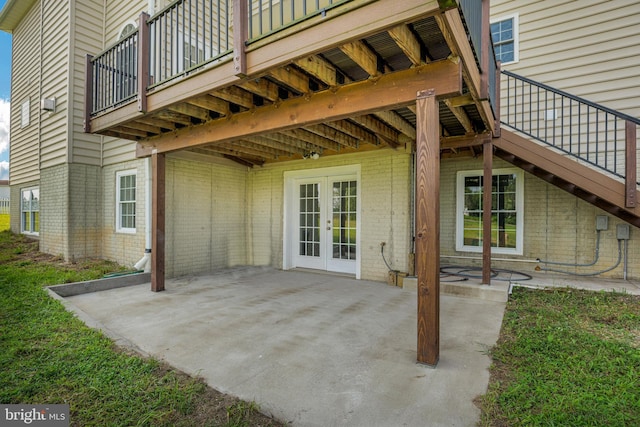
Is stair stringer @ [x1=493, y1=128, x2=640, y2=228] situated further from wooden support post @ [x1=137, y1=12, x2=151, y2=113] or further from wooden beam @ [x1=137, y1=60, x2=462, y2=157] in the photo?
wooden support post @ [x1=137, y1=12, x2=151, y2=113]

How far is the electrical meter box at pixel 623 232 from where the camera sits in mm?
4664

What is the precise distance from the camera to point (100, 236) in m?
7.11

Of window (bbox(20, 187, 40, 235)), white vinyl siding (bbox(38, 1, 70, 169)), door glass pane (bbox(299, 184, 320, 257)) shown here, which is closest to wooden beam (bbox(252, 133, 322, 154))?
door glass pane (bbox(299, 184, 320, 257))

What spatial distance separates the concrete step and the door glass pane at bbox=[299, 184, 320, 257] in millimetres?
2927

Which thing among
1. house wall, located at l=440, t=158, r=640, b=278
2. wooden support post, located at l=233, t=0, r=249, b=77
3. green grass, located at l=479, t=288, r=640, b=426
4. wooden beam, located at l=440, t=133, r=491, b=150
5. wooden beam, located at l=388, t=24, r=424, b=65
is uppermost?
wooden support post, located at l=233, t=0, r=249, b=77

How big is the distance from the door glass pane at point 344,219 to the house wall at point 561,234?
7.46ft

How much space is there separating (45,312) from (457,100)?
5.20m

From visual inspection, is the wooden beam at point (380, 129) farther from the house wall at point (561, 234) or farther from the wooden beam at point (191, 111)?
the wooden beam at point (191, 111)

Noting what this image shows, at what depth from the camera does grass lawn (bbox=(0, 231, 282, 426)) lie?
1867 mm

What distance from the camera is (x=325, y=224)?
6688 millimetres

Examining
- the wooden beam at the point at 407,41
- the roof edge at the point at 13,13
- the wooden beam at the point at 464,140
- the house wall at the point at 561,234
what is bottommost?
the house wall at the point at 561,234

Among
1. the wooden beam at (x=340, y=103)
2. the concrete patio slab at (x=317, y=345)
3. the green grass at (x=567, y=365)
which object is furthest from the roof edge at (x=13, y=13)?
the green grass at (x=567, y=365)

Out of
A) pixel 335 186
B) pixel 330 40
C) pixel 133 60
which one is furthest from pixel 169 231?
pixel 330 40

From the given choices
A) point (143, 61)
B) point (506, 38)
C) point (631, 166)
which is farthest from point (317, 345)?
point (506, 38)
